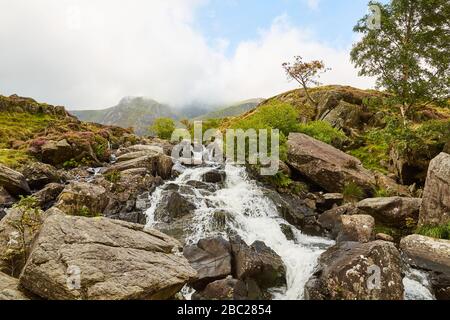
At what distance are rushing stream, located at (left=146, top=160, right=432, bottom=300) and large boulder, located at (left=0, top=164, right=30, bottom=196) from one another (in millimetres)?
9396

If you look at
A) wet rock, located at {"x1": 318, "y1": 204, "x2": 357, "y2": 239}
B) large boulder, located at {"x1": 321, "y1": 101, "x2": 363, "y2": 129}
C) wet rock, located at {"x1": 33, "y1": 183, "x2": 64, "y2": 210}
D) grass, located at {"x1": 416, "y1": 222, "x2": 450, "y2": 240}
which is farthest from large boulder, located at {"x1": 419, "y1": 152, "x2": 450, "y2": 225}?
wet rock, located at {"x1": 33, "y1": 183, "x2": 64, "y2": 210}

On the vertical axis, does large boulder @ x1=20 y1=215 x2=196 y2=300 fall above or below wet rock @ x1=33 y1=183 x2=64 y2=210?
above

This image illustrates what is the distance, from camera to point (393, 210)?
21359mm

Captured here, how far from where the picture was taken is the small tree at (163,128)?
6972 centimetres

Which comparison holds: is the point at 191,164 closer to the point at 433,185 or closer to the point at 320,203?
the point at 320,203

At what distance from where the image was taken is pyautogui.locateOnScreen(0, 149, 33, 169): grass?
3176 centimetres

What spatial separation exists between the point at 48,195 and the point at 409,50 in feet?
98.1

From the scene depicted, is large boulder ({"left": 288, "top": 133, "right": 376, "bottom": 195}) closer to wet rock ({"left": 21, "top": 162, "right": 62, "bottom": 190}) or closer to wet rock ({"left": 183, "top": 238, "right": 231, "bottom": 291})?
wet rock ({"left": 183, "top": 238, "right": 231, "bottom": 291})

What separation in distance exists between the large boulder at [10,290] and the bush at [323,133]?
101ft

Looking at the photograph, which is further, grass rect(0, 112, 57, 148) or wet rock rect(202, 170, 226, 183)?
grass rect(0, 112, 57, 148)

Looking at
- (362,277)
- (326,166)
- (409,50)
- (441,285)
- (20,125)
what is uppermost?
(409,50)

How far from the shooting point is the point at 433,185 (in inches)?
786

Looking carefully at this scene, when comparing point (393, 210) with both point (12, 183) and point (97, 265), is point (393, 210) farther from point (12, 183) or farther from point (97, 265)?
point (12, 183)

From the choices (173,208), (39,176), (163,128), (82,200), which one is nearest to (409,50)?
(173,208)
